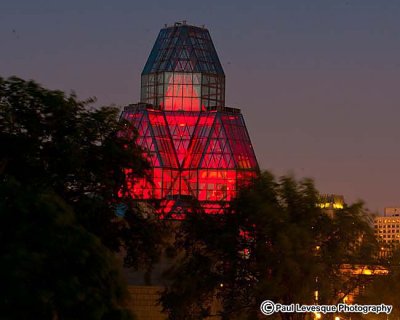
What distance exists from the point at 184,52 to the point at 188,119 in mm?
7756

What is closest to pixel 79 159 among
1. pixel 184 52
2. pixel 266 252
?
pixel 266 252

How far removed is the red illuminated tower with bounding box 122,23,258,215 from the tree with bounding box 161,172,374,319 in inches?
3235

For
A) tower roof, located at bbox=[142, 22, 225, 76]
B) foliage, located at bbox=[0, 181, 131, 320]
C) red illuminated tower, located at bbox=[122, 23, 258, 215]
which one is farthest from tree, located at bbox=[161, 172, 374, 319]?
tower roof, located at bbox=[142, 22, 225, 76]

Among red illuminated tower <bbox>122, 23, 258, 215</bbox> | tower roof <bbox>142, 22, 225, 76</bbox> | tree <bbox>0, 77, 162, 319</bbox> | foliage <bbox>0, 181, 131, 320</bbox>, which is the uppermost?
A: tower roof <bbox>142, 22, 225, 76</bbox>

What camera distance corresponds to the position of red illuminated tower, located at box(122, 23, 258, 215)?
14900 cm

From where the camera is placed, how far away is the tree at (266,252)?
196ft

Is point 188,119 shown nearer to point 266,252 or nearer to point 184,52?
point 184,52

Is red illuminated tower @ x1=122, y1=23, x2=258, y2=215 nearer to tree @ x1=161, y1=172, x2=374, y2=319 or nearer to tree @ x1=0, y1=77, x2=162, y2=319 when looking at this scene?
tree @ x1=161, y1=172, x2=374, y2=319

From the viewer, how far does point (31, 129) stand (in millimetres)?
56062

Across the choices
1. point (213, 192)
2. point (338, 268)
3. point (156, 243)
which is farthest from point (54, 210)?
point (213, 192)

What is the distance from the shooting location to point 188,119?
154500mm

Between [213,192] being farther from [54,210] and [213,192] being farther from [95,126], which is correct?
[54,210]

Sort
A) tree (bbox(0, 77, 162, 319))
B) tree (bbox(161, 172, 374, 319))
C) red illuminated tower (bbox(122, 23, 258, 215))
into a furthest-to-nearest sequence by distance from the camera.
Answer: red illuminated tower (bbox(122, 23, 258, 215)), tree (bbox(161, 172, 374, 319)), tree (bbox(0, 77, 162, 319))

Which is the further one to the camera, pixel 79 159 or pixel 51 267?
pixel 79 159
